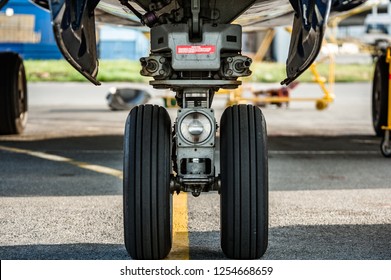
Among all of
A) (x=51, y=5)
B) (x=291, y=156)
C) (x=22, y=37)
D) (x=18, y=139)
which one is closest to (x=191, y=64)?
(x=51, y=5)

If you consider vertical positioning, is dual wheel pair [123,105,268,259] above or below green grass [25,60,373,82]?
above

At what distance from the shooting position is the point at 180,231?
6.52m

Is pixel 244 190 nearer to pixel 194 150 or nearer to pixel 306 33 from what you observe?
pixel 194 150

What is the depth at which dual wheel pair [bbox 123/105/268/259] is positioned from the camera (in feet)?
17.6

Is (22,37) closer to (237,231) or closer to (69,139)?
(69,139)

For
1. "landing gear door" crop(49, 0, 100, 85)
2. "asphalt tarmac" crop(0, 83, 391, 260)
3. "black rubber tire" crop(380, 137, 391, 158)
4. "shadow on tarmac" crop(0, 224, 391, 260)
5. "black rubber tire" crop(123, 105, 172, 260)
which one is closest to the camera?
"landing gear door" crop(49, 0, 100, 85)

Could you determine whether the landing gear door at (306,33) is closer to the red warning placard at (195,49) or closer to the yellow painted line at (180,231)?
the red warning placard at (195,49)

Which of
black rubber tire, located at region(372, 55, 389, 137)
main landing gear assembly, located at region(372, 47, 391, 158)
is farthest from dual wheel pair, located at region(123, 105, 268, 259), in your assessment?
black rubber tire, located at region(372, 55, 389, 137)

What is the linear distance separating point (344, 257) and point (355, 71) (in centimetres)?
2563

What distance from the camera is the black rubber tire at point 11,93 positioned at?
41.4ft

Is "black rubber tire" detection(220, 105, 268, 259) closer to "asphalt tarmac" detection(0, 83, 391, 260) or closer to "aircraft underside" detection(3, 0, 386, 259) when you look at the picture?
"aircraft underside" detection(3, 0, 386, 259)

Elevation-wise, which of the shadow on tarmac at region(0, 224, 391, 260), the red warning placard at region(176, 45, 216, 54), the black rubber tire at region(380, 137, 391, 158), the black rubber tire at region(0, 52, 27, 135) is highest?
the red warning placard at region(176, 45, 216, 54)
